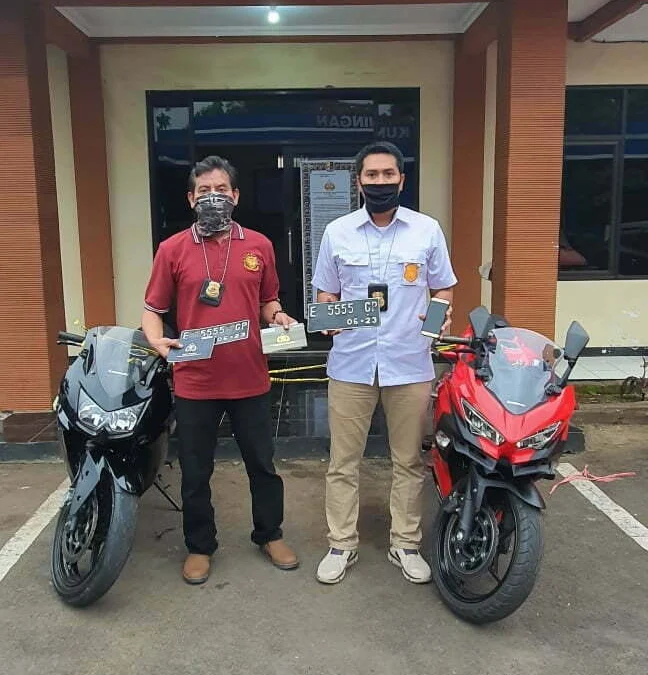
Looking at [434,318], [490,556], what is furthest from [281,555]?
[434,318]

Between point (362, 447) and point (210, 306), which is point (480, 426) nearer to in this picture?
point (362, 447)

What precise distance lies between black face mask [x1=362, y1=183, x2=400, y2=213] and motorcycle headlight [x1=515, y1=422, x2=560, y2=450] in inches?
45.4

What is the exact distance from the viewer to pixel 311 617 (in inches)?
118

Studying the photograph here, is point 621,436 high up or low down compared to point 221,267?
down

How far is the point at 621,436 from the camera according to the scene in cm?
535

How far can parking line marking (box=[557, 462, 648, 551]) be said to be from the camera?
3.74 metres

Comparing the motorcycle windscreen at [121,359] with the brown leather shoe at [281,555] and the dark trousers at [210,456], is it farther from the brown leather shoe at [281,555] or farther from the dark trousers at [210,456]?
the brown leather shoe at [281,555]

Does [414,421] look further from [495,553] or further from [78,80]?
[78,80]

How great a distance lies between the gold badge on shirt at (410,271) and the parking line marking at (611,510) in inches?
71.2

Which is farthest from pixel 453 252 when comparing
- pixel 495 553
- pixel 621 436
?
pixel 495 553

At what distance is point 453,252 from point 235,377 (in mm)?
4697

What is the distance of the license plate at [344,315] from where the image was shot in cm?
304

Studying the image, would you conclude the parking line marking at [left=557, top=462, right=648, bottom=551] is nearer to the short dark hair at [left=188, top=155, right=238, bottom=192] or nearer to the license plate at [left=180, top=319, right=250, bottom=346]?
the license plate at [left=180, top=319, right=250, bottom=346]

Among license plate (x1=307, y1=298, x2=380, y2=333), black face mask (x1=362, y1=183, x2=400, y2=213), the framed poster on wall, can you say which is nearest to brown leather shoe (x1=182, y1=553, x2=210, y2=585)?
license plate (x1=307, y1=298, x2=380, y2=333)
